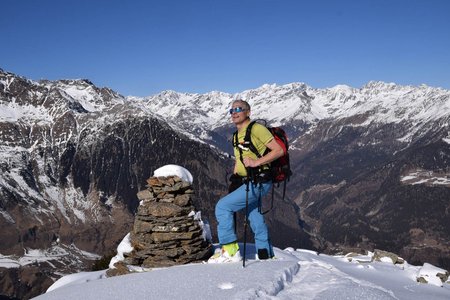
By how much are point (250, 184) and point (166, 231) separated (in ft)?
22.5

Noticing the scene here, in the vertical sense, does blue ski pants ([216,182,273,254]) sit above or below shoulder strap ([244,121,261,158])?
below

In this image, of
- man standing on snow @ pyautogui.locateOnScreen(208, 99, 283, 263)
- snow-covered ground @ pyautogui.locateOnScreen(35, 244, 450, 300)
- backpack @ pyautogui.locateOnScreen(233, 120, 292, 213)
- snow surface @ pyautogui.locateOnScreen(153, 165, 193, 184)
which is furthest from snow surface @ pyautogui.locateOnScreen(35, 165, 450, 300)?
snow surface @ pyautogui.locateOnScreen(153, 165, 193, 184)

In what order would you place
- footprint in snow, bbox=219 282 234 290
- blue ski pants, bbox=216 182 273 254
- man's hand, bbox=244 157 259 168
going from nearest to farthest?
footprint in snow, bbox=219 282 234 290 → man's hand, bbox=244 157 259 168 → blue ski pants, bbox=216 182 273 254

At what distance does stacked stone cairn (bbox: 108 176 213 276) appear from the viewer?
1878 centimetres

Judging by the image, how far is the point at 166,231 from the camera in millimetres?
19500

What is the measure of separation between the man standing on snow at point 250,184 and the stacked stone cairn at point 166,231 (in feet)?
11.2

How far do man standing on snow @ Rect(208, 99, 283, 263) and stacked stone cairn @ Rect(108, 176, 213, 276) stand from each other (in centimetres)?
342

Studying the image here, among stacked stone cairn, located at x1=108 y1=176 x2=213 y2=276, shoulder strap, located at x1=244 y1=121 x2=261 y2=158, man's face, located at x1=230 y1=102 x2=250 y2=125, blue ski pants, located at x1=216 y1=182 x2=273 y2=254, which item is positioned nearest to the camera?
shoulder strap, located at x1=244 y1=121 x2=261 y2=158

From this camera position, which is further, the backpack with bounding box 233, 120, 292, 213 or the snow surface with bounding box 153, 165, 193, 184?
the snow surface with bounding box 153, 165, 193, 184

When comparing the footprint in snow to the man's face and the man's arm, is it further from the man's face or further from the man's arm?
the man's face

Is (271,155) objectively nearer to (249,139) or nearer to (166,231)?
(249,139)

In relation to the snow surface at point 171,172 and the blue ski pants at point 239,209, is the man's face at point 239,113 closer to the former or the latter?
the blue ski pants at point 239,209

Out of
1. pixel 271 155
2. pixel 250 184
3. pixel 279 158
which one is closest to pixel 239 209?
pixel 250 184

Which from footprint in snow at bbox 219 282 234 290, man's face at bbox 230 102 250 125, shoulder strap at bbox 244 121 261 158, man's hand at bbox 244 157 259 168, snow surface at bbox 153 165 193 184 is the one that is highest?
man's face at bbox 230 102 250 125
